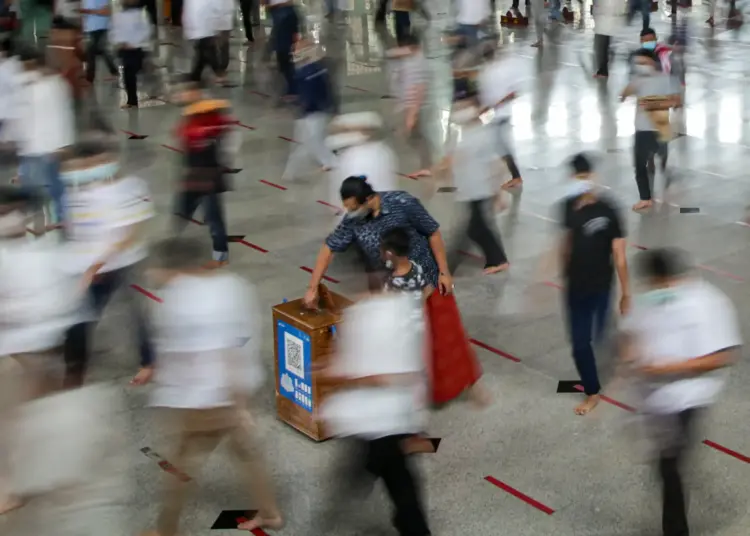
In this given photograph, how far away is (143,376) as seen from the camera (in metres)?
8.05

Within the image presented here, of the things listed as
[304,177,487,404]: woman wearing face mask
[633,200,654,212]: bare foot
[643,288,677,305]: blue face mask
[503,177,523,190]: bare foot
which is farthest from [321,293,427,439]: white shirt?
[503,177,523,190]: bare foot

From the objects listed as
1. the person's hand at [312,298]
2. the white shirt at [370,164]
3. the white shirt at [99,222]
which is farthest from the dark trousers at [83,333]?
the white shirt at [370,164]

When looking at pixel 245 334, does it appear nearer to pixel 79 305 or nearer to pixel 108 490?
pixel 108 490

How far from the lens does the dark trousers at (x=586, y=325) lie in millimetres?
7199

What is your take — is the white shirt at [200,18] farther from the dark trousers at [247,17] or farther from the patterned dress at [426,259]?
the patterned dress at [426,259]

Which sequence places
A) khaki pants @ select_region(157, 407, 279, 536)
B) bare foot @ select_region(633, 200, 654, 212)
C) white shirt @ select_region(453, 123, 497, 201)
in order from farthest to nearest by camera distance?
1. bare foot @ select_region(633, 200, 654, 212)
2. white shirt @ select_region(453, 123, 497, 201)
3. khaki pants @ select_region(157, 407, 279, 536)

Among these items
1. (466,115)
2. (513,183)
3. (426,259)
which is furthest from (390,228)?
(513,183)

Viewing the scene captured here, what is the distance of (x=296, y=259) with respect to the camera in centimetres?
1039

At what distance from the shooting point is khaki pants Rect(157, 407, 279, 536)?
227 inches

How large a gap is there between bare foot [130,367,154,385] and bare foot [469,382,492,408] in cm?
215

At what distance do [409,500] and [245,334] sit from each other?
1.11 m

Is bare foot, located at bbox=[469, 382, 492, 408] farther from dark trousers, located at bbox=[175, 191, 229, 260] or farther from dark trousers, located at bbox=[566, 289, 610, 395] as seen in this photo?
dark trousers, located at bbox=[175, 191, 229, 260]

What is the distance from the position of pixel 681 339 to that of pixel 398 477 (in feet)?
4.75

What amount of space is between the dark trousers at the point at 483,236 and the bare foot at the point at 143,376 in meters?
2.81
